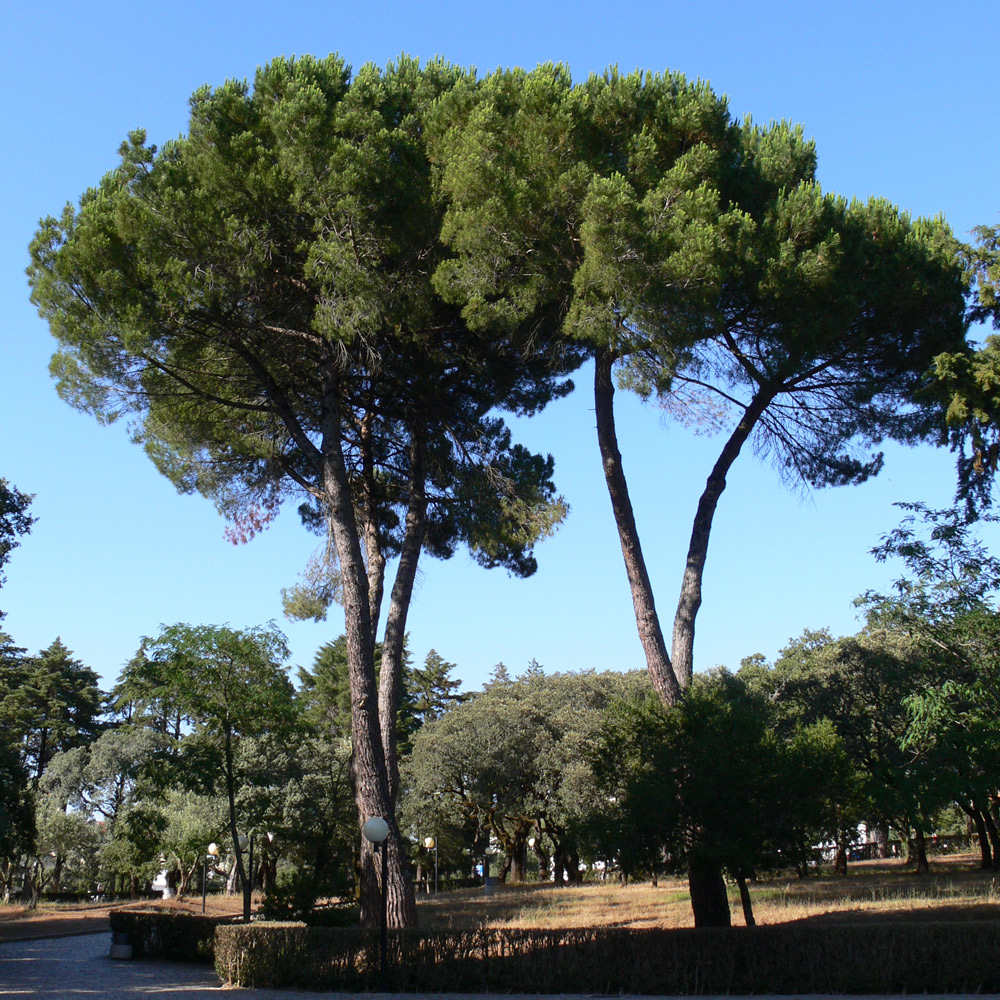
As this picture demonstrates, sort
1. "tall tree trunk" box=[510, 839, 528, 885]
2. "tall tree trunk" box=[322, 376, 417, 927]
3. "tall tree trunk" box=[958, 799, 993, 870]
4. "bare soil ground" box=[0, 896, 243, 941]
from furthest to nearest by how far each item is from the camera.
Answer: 1. "tall tree trunk" box=[510, 839, 528, 885]
2. "bare soil ground" box=[0, 896, 243, 941]
3. "tall tree trunk" box=[958, 799, 993, 870]
4. "tall tree trunk" box=[322, 376, 417, 927]

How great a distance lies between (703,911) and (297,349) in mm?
9884

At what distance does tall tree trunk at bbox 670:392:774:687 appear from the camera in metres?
12.2

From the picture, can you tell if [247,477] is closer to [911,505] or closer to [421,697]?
[911,505]

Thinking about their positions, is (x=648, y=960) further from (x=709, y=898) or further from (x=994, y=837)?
(x=994, y=837)

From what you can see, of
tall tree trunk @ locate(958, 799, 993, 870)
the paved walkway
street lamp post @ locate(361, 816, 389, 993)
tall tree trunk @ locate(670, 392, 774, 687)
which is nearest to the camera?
the paved walkway

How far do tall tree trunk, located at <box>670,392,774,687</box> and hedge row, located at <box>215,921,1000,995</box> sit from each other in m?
3.28

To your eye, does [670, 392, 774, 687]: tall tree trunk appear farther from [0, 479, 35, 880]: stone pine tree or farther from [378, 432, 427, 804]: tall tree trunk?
[0, 479, 35, 880]: stone pine tree

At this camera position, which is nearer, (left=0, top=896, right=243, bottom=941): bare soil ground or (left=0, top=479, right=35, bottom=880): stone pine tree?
(left=0, top=479, right=35, bottom=880): stone pine tree

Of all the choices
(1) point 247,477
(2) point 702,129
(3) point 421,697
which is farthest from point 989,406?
(3) point 421,697

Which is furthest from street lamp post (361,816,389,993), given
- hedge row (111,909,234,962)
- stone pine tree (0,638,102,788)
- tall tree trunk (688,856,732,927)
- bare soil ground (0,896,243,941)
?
stone pine tree (0,638,102,788)

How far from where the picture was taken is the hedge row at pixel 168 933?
50.2 feet

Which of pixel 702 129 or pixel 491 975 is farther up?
pixel 702 129

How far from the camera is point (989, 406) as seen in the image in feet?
41.0

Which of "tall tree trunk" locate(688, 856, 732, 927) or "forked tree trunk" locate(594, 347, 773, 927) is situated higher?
"forked tree trunk" locate(594, 347, 773, 927)
